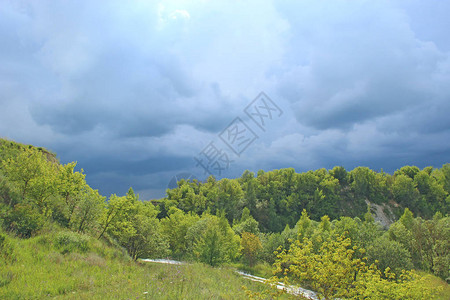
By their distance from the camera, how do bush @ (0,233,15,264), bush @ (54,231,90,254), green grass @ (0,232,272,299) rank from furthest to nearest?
bush @ (54,231,90,254)
bush @ (0,233,15,264)
green grass @ (0,232,272,299)

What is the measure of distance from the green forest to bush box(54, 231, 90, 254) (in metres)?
0.09

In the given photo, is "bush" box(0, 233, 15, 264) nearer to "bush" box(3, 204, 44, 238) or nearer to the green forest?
the green forest

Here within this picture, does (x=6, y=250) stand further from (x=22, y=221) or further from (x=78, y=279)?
(x=22, y=221)

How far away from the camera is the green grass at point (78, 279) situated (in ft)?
36.0

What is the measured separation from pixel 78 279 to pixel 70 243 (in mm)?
6476

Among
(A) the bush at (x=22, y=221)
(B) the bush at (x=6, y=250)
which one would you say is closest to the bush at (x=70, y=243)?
(A) the bush at (x=22, y=221)

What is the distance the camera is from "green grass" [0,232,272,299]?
36.0 ft

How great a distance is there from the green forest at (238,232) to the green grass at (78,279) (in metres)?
0.09

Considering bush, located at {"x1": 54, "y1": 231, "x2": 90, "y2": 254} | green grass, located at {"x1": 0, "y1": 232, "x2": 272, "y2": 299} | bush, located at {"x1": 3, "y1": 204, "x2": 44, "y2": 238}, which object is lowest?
green grass, located at {"x1": 0, "y1": 232, "x2": 272, "y2": 299}

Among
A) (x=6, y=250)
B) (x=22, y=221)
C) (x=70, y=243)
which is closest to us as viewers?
(x=6, y=250)

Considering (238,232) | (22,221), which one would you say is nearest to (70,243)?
(22,221)

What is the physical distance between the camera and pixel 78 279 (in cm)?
1282

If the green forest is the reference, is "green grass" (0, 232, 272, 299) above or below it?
below

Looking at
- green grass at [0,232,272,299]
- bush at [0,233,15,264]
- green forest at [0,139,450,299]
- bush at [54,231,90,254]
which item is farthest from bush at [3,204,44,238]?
bush at [0,233,15,264]
